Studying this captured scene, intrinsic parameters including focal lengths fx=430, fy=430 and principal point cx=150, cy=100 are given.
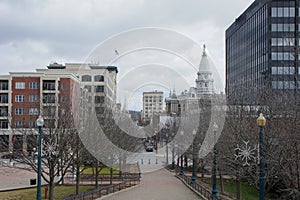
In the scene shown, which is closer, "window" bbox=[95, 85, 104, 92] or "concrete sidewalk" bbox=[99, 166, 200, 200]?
"concrete sidewalk" bbox=[99, 166, 200, 200]

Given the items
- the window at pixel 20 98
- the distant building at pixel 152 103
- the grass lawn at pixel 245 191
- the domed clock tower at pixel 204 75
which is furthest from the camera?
the distant building at pixel 152 103

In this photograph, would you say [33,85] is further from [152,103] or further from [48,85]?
[152,103]

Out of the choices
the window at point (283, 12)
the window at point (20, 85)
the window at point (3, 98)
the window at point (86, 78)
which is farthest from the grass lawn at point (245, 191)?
the window at point (86, 78)

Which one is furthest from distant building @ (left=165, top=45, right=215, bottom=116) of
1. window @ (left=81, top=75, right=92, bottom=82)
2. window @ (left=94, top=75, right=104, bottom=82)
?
window @ (left=81, top=75, right=92, bottom=82)

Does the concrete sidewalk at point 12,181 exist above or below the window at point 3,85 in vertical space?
below

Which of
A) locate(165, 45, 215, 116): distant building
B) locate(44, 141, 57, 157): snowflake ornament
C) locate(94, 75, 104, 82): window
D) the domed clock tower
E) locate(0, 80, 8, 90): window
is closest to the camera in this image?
locate(44, 141, 57, 157): snowflake ornament

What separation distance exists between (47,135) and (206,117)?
47.3 ft

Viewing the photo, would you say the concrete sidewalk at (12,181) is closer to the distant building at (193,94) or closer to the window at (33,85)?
the distant building at (193,94)

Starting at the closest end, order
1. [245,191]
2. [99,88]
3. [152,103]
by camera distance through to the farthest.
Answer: [245,191] → [99,88] → [152,103]

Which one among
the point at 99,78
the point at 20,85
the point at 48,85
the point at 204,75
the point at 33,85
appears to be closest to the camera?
the point at 33,85

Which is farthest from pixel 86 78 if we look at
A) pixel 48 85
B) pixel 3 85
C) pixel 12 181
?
pixel 12 181

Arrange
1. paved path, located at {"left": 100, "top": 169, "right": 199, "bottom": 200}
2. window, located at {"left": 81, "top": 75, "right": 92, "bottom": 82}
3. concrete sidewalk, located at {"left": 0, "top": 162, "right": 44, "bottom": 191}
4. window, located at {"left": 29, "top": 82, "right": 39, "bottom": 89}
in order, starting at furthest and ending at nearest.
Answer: window, located at {"left": 81, "top": 75, "right": 92, "bottom": 82}, window, located at {"left": 29, "top": 82, "right": 39, "bottom": 89}, concrete sidewalk, located at {"left": 0, "top": 162, "right": 44, "bottom": 191}, paved path, located at {"left": 100, "top": 169, "right": 199, "bottom": 200}

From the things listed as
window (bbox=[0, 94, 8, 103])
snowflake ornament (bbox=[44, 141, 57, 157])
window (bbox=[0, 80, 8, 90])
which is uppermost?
window (bbox=[0, 80, 8, 90])

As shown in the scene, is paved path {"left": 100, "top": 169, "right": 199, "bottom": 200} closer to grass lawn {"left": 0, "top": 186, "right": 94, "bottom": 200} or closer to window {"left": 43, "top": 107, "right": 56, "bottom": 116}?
grass lawn {"left": 0, "top": 186, "right": 94, "bottom": 200}
